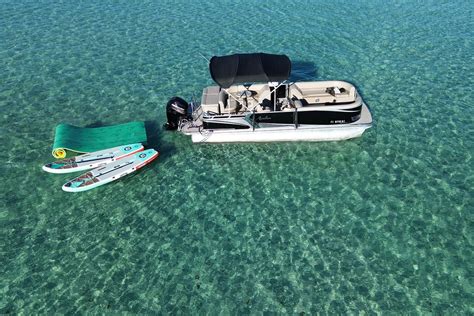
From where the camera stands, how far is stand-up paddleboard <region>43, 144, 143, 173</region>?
1575 centimetres

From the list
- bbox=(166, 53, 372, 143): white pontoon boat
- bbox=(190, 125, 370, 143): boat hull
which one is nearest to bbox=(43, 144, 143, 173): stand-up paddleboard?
bbox=(166, 53, 372, 143): white pontoon boat

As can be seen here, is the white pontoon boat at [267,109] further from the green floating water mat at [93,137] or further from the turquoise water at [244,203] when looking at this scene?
the green floating water mat at [93,137]

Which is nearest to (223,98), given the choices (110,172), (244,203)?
(244,203)

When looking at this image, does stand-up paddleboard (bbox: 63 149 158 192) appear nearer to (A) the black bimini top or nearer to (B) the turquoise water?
(B) the turquoise water

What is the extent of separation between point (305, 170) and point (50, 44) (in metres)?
23.0

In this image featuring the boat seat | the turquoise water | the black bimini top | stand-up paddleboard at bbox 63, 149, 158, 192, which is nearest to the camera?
the turquoise water

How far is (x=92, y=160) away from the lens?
16062 millimetres

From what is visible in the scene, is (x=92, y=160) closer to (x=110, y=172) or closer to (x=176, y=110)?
(x=110, y=172)

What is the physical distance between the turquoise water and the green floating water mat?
1046 millimetres

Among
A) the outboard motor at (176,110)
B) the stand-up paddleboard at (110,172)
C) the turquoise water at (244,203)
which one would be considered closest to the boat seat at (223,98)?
the outboard motor at (176,110)

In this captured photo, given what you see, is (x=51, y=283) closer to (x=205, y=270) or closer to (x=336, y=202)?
(x=205, y=270)

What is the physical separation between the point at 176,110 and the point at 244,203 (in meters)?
6.03

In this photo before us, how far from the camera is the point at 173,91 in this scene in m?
21.7

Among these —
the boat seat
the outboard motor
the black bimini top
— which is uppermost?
the black bimini top
